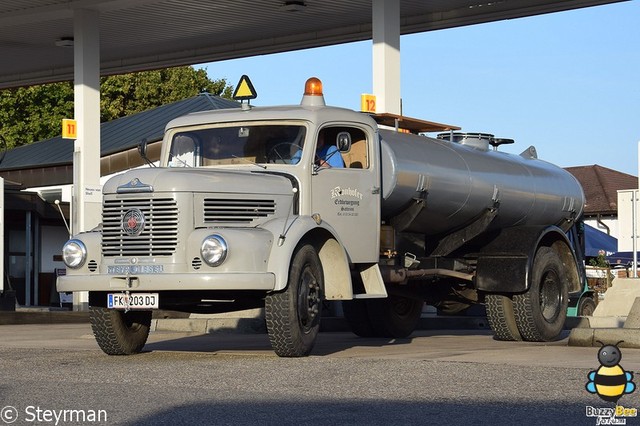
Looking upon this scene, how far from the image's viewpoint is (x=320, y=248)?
496 inches

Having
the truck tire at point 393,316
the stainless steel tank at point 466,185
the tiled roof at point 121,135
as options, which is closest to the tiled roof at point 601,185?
the tiled roof at point 121,135

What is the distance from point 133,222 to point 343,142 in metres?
2.58

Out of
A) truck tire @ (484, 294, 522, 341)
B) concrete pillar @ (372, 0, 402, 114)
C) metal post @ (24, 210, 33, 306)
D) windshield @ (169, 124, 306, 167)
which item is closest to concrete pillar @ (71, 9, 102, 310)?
concrete pillar @ (372, 0, 402, 114)

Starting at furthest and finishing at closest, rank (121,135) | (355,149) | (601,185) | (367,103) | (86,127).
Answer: (601,185) → (121,135) → (86,127) → (367,103) → (355,149)

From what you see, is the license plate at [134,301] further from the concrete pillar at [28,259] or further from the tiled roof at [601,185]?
the tiled roof at [601,185]

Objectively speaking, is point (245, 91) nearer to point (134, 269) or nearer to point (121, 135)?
point (134, 269)

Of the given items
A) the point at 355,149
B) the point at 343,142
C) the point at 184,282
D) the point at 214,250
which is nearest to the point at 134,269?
the point at 184,282

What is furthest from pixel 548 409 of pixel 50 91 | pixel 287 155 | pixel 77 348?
pixel 50 91

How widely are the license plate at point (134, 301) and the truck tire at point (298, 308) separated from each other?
104cm

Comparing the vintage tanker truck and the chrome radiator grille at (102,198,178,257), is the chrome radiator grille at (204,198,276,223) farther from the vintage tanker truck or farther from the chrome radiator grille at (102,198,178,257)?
the chrome radiator grille at (102,198,178,257)

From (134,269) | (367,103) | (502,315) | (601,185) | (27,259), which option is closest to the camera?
(134,269)

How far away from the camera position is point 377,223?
1357 centimetres

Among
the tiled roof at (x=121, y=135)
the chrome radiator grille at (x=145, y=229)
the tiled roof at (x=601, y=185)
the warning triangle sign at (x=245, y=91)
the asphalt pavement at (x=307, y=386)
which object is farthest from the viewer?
the tiled roof at (x=601, y=185)

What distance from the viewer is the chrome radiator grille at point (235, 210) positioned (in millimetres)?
11773
